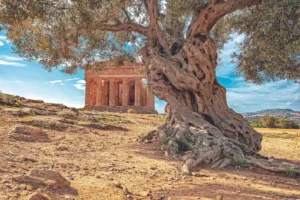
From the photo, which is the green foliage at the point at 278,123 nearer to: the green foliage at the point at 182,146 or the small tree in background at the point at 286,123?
the small tree in background at the point at 286,123

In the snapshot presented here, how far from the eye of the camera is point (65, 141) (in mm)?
9734

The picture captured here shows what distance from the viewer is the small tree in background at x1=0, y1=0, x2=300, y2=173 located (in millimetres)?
7938

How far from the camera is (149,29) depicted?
457 inches

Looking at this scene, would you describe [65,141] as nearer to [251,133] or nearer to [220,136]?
[220,136]

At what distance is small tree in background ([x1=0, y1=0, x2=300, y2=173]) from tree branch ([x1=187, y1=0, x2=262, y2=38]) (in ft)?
0.11

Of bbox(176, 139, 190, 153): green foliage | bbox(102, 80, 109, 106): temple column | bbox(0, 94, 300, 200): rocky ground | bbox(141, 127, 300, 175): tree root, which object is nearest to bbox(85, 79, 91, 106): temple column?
bbox(102, 80, 109, 106): temple column

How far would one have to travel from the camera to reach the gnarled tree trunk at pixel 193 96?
984cm

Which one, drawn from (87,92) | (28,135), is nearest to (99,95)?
(87,92)

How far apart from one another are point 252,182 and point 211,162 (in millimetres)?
1551

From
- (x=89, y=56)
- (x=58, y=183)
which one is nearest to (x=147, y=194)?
(x=58, y=183)

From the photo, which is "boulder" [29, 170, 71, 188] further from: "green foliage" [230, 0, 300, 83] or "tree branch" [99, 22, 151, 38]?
"tree branch" [99, 22, 151, 38]

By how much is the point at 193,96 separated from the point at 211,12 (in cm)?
302

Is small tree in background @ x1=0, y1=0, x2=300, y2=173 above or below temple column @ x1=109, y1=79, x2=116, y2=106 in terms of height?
below

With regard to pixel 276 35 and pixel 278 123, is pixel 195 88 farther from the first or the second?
pixel 278 123
